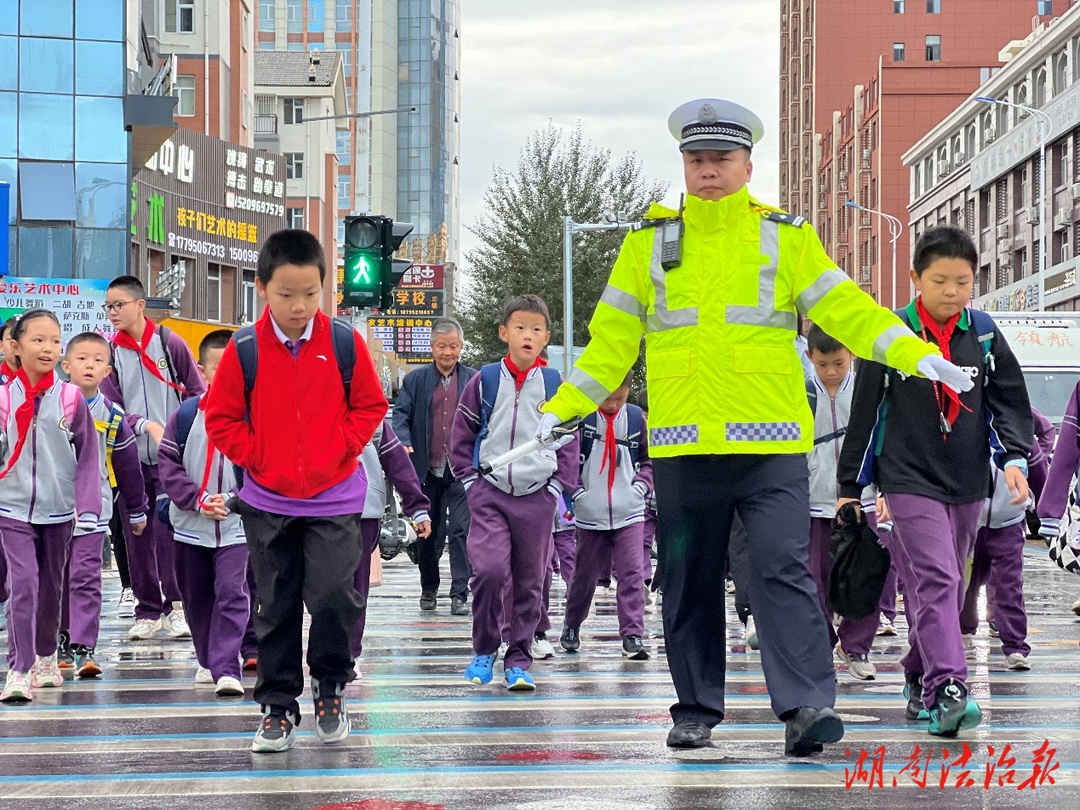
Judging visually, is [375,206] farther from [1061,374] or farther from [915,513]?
[915,513]

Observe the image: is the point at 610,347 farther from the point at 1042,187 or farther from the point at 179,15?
the point at 179,15

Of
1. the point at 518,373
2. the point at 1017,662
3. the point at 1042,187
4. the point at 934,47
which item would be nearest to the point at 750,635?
the point at 1017,662

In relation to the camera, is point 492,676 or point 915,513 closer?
point 915,513

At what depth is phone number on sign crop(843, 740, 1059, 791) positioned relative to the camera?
5680mm

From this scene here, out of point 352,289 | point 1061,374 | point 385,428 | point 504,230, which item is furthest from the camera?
point 504,230

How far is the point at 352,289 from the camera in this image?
53.7ft

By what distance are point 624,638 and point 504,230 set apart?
→ 142 ft

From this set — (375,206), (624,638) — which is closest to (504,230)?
(624,638)

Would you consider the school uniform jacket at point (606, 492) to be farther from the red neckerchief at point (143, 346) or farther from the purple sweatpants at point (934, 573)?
the purple sweatpants at point (934, 573)

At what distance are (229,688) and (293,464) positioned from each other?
2282 millimetres

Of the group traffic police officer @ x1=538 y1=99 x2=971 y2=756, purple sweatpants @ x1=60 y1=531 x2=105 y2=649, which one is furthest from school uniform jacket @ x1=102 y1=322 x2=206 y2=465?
traffic police officer @ x1=538 y1=99 x2=971 y2=756

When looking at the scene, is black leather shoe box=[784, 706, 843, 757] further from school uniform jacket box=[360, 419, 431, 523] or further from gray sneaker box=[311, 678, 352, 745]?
school uniform jacket box=[360, 419, 431, 523]

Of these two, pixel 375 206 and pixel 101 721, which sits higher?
pixel 375 206

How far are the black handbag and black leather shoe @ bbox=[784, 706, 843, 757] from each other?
137 cm
